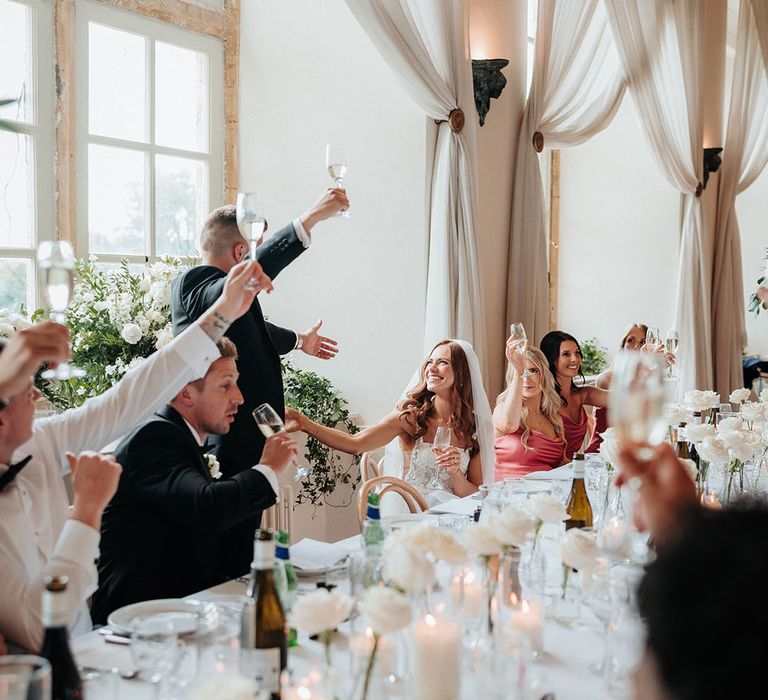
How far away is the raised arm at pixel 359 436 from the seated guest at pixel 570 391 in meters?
1.04

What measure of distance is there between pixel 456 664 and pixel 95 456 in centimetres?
79

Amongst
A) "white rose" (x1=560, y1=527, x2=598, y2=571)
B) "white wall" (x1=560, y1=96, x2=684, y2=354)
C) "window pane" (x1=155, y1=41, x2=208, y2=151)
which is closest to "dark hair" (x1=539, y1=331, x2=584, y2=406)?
"window pane" (x1=155, y1=41, x2=208, y2=151)

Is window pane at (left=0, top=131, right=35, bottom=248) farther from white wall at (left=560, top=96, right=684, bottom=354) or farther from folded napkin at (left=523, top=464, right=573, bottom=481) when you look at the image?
white wall at (left=560, top=96, right=684, bottom=354)

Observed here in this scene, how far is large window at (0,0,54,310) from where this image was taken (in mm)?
3688

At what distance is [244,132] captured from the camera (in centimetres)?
468

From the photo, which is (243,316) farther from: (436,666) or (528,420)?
(436,666)

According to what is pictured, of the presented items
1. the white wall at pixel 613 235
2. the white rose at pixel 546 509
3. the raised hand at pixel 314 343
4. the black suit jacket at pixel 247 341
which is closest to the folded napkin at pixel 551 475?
the raised hand at pixel 314 343

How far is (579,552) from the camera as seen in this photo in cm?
179

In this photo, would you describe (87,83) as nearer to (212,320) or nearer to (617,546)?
(212,320)

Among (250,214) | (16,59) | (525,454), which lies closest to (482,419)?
(525,454)

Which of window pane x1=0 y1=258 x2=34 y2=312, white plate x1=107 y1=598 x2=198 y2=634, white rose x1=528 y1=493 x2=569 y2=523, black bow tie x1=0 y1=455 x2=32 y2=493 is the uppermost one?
window pane x1=0 y1=258 x2=34 y2=312

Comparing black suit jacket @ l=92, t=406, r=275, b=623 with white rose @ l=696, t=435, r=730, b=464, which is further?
white rose @ l=696, t=435, r=730, b=464

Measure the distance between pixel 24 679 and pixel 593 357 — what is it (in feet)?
22.7

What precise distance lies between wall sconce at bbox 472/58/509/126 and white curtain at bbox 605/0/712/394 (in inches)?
77.5
